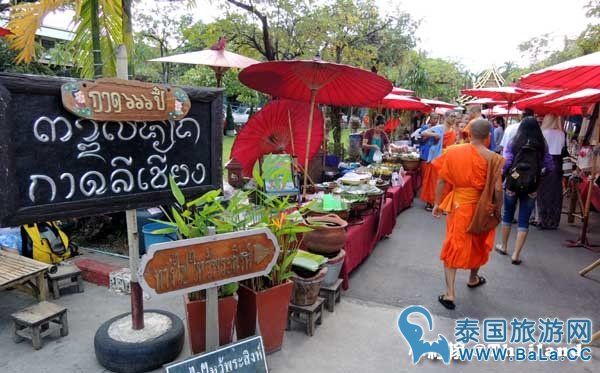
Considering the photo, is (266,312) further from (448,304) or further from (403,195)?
(403,195)

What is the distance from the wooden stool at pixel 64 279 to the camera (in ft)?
12.4

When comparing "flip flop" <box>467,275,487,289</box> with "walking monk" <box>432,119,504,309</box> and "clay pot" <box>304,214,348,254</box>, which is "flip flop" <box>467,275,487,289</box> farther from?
"clay pot" <box>304,214,348,254</box>

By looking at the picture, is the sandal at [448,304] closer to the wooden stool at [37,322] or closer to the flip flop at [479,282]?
the flip flop at [479,282]

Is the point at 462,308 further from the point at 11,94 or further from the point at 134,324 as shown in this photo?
the point at 11,94

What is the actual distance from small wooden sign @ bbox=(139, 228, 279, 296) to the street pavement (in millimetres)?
984

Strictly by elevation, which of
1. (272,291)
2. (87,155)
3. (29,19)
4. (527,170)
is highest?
(29,19)

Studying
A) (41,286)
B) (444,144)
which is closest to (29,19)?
(41,286)

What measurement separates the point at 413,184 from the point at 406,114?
38.1 ft

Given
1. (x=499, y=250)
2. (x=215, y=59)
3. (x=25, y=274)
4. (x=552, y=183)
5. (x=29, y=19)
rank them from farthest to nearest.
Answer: (x=552, y=183), (x=215, y=59), (x=499, y=250), (x=25, y=274), (x=29, y=19)

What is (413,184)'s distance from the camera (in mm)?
8547

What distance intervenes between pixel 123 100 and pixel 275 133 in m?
3.01

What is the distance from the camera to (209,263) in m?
2.15

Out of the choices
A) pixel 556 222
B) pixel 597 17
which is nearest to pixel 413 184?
pixel 556 222

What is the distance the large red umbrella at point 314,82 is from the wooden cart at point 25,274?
2.74 m
